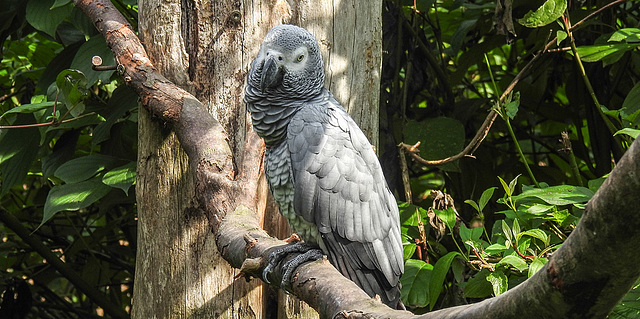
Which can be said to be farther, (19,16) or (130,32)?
(19,16)

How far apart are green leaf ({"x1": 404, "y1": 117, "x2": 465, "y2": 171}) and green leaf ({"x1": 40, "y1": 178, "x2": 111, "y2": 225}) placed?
4.69ft

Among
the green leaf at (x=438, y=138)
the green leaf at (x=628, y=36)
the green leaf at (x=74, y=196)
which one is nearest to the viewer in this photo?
the green leaf at (x=628, y=36)

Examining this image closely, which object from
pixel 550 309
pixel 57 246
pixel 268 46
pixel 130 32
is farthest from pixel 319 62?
pixel 57 246

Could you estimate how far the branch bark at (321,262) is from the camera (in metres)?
0.80

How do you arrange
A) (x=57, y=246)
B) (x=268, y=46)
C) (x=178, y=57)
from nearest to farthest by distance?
1. (x=268, y=46)
2. (x=178, y=57)
3. (x=57, y=246)

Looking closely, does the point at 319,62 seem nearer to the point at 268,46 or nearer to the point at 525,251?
the point at 268,46

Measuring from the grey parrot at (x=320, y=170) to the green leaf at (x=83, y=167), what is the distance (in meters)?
0.96

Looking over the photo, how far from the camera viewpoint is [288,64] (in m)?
1.91

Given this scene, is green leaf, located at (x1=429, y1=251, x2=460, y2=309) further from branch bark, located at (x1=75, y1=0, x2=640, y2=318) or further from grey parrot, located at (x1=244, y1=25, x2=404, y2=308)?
→ branch bark, located at (x1=75, y1=0, x2=640, y2=318)

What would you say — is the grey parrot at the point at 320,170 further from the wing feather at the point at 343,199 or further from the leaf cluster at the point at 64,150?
the leaf cluster at the point at 64,150

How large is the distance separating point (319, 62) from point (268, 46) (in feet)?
0.60

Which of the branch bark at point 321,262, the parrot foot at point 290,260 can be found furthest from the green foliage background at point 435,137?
the parrot foot at point 290,260

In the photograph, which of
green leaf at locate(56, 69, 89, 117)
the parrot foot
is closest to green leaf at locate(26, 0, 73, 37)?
green leaf at locate(56, 69, 89, 117)

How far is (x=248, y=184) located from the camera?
2170mm
